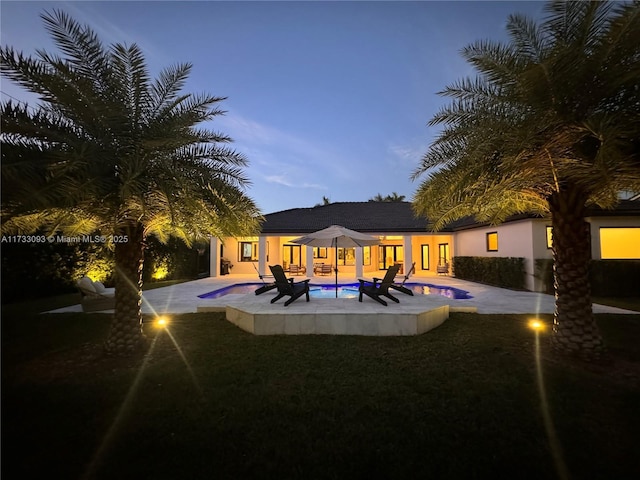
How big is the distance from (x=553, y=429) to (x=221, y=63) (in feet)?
60.0

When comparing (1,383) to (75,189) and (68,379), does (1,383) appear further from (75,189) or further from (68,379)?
(75,189)

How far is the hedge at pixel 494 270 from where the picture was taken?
14.6 metres

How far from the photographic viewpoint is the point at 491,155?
5.52 m

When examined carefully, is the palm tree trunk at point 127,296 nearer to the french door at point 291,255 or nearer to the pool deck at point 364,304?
the pool deck at point 364,304

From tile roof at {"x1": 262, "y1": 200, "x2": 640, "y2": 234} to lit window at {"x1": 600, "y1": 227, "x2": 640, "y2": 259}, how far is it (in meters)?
6.35

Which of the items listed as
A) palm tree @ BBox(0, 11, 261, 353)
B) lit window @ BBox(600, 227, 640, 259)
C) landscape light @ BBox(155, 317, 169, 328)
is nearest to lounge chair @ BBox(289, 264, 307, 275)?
landscape light @ BBox(155, 317, 169, 328)

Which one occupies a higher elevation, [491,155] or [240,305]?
[491,155]

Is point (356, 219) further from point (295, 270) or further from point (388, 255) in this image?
point (295, 270)

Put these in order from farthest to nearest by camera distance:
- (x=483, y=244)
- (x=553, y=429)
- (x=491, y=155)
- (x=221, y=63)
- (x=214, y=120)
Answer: (x=483, y=244)
(x=221, y=63)
(x=214, y=120)
(x=491, y=155)
(x=553, y=429)

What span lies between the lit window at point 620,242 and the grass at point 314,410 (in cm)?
1380

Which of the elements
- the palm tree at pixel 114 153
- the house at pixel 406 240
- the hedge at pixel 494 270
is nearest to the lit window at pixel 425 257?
the house at pixel 406 240

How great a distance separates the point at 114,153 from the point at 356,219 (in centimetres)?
1986

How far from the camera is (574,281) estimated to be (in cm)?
554

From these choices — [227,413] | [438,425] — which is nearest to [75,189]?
[227,413]
